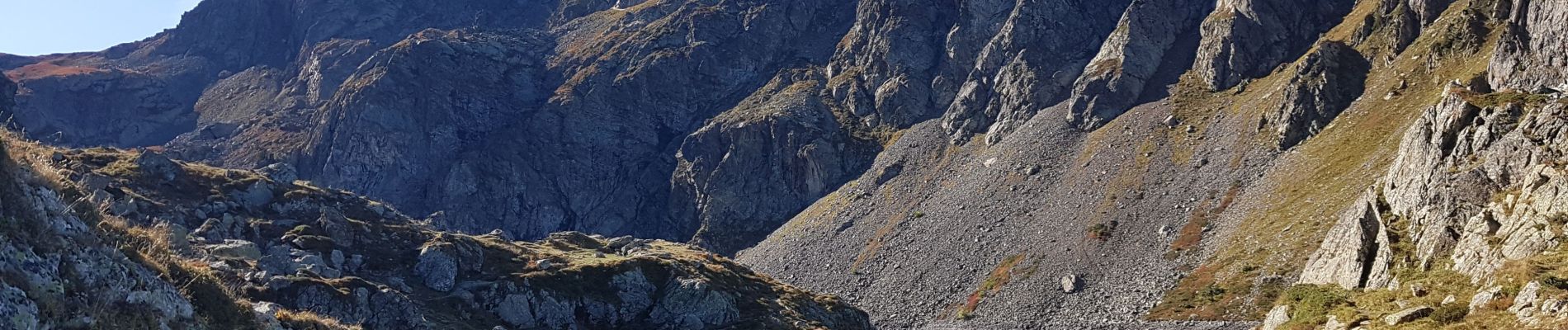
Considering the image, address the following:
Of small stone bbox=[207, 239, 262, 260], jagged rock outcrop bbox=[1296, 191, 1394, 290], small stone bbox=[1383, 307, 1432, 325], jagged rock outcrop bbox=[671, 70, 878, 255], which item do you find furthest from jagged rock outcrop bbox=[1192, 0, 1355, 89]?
small stone bbox=[207, 239, 262, 260]

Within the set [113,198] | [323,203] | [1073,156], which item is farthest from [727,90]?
[113,198]

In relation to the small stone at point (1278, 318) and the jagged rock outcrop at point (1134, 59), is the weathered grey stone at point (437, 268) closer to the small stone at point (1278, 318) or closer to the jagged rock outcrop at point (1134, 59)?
the small stone at point (1278, 318)

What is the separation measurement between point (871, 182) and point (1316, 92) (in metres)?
57.3

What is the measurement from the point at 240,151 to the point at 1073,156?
161 metres

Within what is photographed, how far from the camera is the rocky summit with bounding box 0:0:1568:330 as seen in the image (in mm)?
30694

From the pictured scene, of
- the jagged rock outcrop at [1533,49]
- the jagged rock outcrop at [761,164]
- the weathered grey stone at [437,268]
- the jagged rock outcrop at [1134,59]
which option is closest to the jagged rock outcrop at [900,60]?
the jagged rock outcrop at [761,164]

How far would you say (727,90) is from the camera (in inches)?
7047

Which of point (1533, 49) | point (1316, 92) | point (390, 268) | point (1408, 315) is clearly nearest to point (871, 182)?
point (1316, 92)

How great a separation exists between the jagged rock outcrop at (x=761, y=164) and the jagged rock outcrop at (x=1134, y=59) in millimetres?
36266

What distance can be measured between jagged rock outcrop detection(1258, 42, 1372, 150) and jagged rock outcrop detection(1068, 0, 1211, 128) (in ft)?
76.6

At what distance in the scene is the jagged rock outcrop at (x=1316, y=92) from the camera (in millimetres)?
86438

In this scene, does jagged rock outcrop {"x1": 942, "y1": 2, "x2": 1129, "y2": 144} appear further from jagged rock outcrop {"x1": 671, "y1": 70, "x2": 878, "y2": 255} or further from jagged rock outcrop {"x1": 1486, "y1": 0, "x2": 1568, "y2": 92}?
jagged rock outcrop {"x1": 1486, "y1": 0, "x2": 1568, "y2": 92}

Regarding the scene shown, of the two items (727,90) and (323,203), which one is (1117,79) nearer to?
(727,90)

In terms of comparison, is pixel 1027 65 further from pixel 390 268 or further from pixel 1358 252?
pixel 390 268
